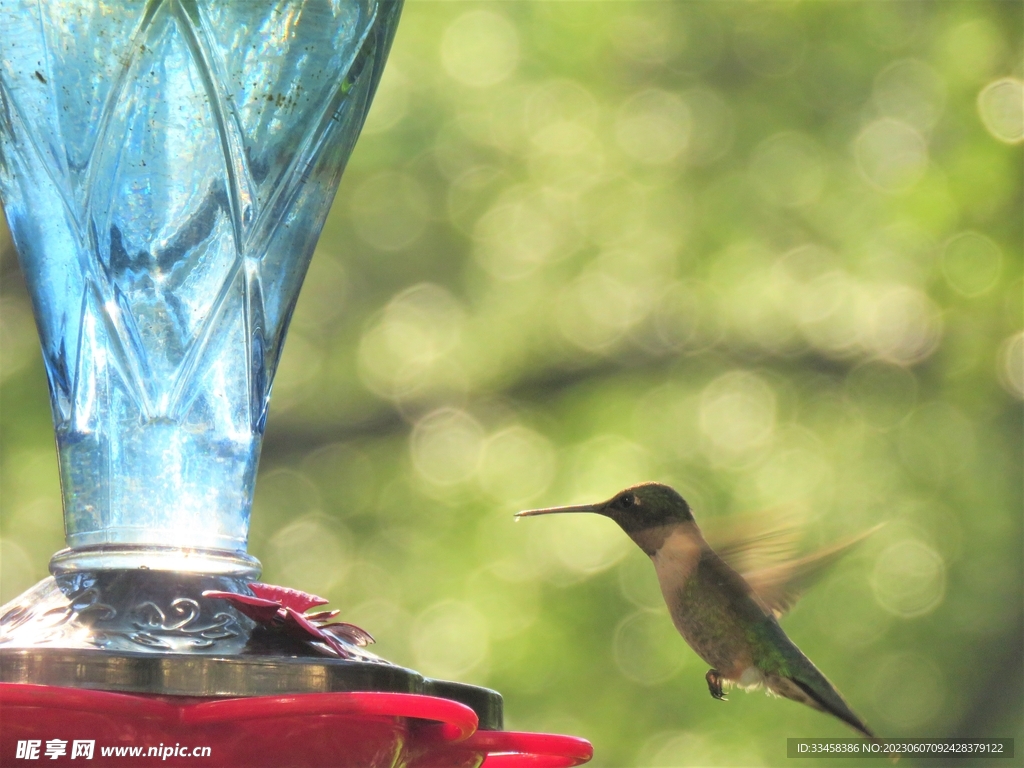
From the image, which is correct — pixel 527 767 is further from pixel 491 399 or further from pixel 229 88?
pixel 491 399

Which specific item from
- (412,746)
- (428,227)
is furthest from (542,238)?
(412,746)

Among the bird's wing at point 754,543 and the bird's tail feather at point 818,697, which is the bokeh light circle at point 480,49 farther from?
the bird's tail feather at point 818,697

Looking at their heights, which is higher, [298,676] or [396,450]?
[396,450]

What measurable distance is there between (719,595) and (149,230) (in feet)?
4.72

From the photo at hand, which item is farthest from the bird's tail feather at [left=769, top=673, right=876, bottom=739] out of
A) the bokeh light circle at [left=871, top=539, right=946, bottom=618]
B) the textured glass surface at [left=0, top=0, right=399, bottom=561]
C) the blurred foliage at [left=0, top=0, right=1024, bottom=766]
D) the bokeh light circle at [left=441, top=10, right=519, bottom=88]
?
the bokeh light circle at [left=441, top=10, right=519, bottom=88]

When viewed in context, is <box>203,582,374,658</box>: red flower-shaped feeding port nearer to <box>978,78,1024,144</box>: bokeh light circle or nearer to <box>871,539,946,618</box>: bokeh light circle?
<box>871,539,946,618</box>: bokeh light circle

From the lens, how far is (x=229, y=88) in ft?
5.42

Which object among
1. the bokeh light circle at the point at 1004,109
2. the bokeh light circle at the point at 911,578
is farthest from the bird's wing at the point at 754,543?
the bokeh light circle at the point at 1004,109

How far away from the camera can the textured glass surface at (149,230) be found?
159 centimetres

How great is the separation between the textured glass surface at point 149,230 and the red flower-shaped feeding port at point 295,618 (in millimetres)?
132

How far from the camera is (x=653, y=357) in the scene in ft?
23.4

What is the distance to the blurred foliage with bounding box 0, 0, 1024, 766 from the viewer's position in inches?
268

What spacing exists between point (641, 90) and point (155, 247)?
6194mm

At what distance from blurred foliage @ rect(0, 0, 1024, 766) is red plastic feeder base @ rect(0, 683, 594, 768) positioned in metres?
5.23
